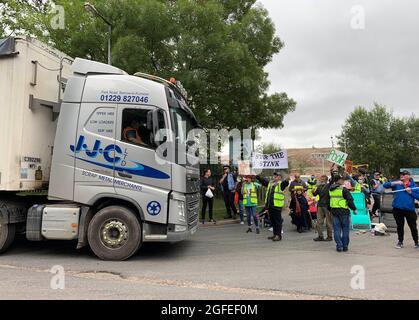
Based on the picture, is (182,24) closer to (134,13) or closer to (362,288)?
(134,13)

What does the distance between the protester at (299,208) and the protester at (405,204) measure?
3167 millimetres

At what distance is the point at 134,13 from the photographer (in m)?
13.9

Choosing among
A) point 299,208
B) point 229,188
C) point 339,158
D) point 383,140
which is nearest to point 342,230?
point 299,208

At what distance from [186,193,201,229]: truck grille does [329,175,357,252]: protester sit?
3029 mm

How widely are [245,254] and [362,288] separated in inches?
124

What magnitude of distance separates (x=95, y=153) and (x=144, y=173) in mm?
1011

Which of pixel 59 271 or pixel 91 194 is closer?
pixel 59 271

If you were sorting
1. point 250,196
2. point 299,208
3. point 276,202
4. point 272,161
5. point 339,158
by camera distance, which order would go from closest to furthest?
point 276,202
point 250,196
point 339,158
point 299,208
point 272,161

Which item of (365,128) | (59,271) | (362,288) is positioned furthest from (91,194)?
(365,128)

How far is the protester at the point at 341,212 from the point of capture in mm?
8961

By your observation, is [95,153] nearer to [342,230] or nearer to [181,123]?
[181,123]

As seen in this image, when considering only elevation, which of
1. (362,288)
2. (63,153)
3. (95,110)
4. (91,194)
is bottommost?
(362,288)

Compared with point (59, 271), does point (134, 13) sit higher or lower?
higher

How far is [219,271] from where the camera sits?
6988mm
